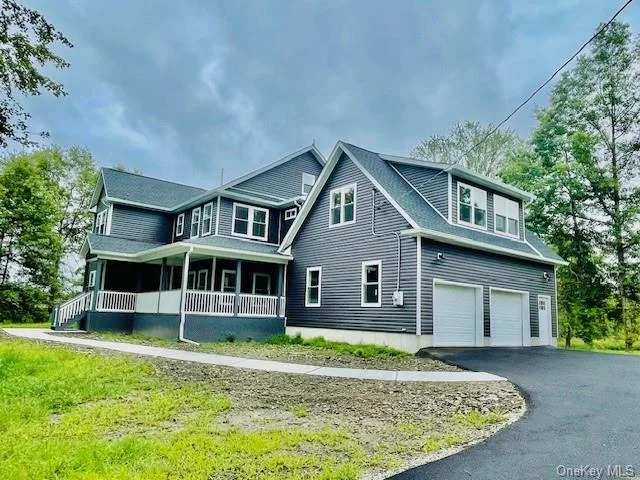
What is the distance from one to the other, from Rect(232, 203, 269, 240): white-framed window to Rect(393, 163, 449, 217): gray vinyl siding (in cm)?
695

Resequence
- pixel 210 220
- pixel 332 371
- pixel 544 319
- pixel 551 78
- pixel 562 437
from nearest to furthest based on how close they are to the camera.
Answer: pixel 562 437 → pixel 551 78 → pixel 332 371 → pixel 544 319 → pixel 210 220

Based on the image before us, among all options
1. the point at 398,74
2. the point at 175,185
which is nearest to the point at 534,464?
the point at 398,74

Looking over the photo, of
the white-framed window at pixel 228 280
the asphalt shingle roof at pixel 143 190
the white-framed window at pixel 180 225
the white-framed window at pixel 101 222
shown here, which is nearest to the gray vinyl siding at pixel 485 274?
the white-framed window at pixel 228 280

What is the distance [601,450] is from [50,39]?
10967 mm

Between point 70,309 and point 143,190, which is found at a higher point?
point 143,190

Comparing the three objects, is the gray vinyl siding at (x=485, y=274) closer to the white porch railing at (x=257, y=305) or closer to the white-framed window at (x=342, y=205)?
the white-framed window at (x=342, y=205)

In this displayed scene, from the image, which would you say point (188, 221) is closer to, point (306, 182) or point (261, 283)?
point (261, 283)

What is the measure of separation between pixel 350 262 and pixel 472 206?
485 cm

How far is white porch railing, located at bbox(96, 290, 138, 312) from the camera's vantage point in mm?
18469

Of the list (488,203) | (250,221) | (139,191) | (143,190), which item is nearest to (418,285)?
(488,203)

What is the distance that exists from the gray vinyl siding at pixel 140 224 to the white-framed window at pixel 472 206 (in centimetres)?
1503

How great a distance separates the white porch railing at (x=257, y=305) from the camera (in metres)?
16.4

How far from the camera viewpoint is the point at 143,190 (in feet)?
76.2

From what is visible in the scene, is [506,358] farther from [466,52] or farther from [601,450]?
[466,52]
